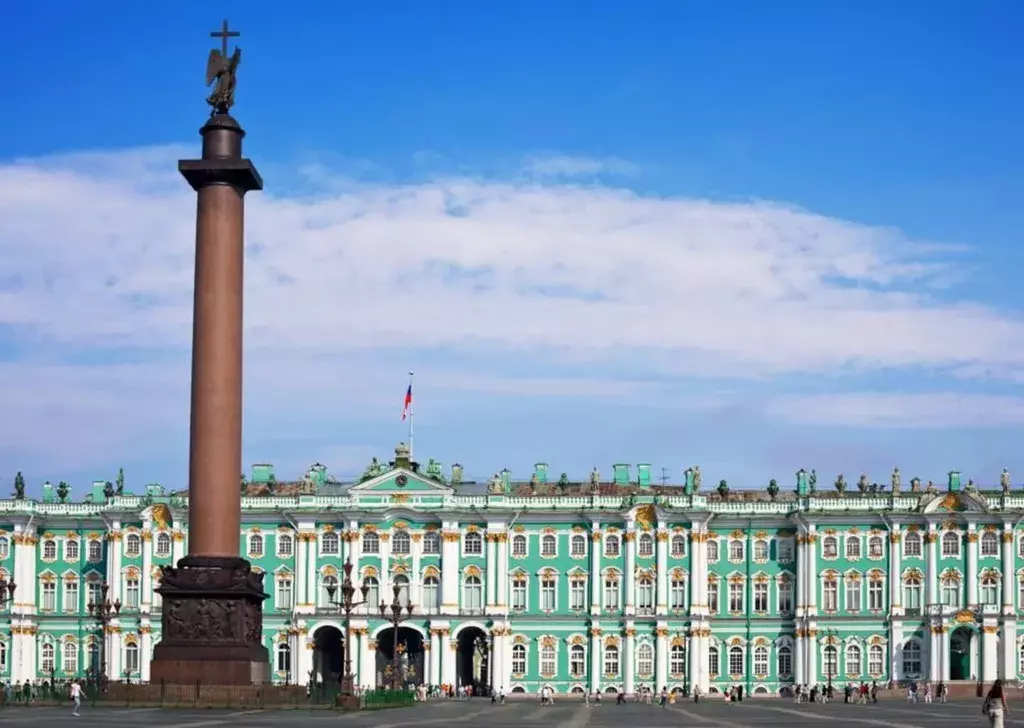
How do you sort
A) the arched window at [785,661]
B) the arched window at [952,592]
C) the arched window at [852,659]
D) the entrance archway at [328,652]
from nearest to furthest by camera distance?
the arched window at [952,592], the arched window at [852,659], the arched window at [785,661], the entrance archway at [328,652]

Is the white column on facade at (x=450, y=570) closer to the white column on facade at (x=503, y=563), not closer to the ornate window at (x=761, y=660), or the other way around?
the white column on facade at (x=503, y=563)

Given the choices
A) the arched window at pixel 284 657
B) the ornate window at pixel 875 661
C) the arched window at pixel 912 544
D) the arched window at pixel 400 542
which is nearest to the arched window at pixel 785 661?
the ornate window at pixel 875 661

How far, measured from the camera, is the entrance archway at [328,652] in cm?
12594

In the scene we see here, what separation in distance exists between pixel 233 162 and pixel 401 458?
66.5 meters

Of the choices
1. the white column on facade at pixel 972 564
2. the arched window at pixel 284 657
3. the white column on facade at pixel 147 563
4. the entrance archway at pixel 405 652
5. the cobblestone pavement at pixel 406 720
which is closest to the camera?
the cobblestone pavement at pixel 406 720

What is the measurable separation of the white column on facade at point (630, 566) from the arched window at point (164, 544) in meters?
29.6

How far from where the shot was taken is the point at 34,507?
129250 millimetres

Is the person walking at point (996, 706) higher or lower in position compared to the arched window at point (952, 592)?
higher

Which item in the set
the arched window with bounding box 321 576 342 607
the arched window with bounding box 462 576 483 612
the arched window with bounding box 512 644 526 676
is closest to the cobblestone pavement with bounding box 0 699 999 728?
the arched window with bounding box 512 644 526 676

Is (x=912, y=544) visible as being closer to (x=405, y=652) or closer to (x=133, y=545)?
(x=405, y=652)

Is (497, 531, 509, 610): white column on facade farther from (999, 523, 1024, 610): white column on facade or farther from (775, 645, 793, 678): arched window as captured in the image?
(999, 523, 1024, 610): white column on facade

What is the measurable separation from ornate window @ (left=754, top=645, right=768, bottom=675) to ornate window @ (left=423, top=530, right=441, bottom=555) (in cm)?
2141

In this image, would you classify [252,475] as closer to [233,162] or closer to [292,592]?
[292,592]

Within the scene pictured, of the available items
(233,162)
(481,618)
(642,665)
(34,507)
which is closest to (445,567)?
(481,618)
